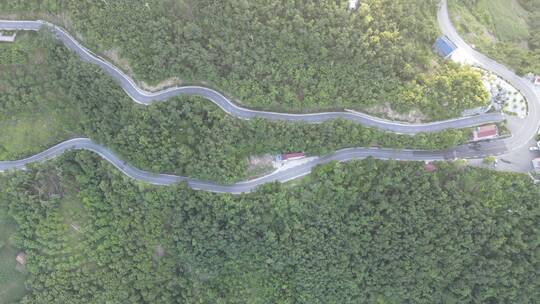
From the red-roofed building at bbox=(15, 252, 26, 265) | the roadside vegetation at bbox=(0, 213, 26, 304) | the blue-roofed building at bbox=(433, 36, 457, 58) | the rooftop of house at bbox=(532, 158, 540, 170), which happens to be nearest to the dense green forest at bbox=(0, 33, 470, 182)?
the rooftop of house at bbox=(532, 158, 540, 170)

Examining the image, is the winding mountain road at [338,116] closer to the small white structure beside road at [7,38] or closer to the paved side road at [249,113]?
the paved side road at [249,113]

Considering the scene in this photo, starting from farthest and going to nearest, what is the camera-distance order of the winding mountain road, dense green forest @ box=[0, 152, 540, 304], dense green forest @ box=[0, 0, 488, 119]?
the winding mountain road → dense green forest @ box=[0, 152, 540, 304] → dense green forest @ box=[0, 0, 488, 119]

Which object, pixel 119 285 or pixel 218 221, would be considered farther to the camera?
pixel 119 285

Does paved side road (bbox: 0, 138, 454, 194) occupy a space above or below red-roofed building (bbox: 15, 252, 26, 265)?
above

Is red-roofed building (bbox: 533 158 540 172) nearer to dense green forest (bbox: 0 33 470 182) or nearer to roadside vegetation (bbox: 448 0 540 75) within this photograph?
dense green forest (bbox: 0 33 470 182)

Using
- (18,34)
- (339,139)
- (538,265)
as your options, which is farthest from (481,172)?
(18,34)

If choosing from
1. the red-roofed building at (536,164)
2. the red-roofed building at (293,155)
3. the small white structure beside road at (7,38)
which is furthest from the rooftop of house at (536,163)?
the small white structure beside road at (7,38)

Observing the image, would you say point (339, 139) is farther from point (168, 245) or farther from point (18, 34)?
point (18, 34)
